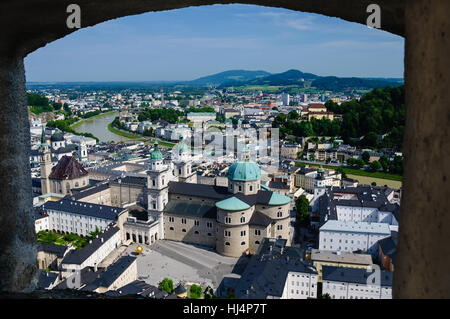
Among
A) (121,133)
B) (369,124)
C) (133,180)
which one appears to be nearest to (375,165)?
(369,124)

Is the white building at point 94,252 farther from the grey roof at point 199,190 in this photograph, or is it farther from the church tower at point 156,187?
the grey roof at point 199,190

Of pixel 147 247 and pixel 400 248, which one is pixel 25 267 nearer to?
pixel 400 248

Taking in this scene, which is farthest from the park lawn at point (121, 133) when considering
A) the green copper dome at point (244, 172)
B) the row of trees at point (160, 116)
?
the green copper dome at point (244, 172)

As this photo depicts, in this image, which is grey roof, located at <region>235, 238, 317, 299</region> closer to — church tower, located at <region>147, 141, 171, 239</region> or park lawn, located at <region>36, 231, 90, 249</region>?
church tower, located at <region>147, 141, 171, 239</region>

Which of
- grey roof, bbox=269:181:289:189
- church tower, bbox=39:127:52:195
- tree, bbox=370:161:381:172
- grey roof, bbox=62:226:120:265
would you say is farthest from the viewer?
tree, bbox=370:161:381:172

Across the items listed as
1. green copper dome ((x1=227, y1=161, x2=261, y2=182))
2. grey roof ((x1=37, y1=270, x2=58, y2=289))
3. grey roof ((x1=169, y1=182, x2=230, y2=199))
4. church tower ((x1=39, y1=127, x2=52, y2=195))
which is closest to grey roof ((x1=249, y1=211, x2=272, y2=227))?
green copper dome ((x1=227, y1=161, x2=261, y2=182))
